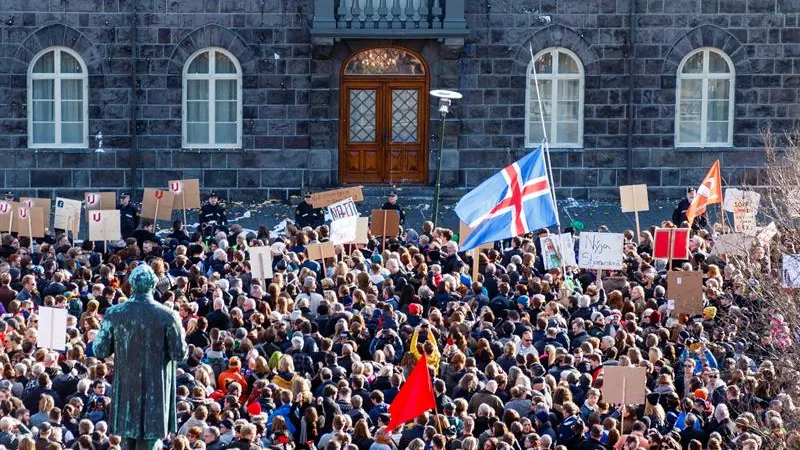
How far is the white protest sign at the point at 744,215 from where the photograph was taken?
27.0m

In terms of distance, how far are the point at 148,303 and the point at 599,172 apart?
22079mm

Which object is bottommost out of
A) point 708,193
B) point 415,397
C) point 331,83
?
point 415,397

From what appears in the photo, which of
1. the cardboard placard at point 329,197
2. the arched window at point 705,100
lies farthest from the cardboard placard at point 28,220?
the arched window at point 705,100

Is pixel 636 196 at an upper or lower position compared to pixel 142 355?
upper

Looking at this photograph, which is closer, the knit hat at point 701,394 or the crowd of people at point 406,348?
the crowd of people at point 406,348

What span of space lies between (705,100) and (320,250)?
12.5 m

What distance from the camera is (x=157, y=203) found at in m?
29.6

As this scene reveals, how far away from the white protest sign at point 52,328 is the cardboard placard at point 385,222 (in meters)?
8.13

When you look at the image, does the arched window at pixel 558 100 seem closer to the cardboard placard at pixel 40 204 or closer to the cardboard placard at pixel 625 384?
the cardboard placard at pixel 40 204

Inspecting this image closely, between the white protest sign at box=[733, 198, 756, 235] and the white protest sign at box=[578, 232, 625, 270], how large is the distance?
256 centimetres

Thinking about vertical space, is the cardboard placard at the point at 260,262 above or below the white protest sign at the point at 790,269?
below

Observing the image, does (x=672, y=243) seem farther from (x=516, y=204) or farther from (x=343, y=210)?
(x=343, y=210)

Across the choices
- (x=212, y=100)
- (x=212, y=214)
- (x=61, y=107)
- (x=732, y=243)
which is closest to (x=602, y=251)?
(x=732, y=243)

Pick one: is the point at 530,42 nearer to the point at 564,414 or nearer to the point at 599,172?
the point at 599,172
